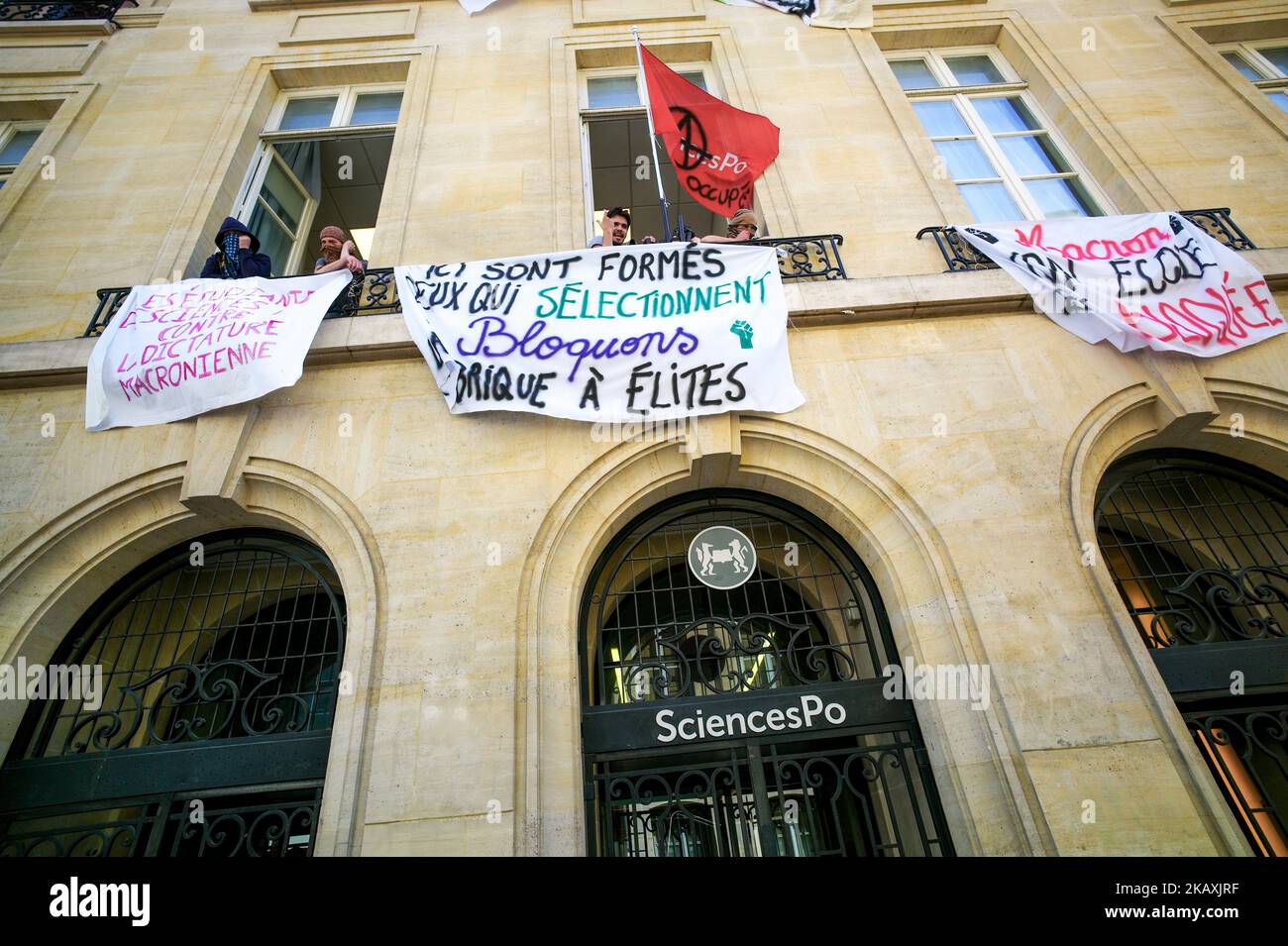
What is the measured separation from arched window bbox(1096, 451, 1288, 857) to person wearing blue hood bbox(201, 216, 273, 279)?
7.51 meters

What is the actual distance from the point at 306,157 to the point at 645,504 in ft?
21.9

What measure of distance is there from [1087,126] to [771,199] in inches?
147

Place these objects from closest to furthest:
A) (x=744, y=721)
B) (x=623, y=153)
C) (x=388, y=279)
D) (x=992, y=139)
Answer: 1. (x=744, y=721)
2. (x=388, y=279)
3. (x=992, y=139)
4. (x=623, y=153)

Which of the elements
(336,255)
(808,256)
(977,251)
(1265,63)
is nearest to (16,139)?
(336,255)

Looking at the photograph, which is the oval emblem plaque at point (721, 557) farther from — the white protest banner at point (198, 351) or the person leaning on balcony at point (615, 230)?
the white protest banner at point (198, 351)

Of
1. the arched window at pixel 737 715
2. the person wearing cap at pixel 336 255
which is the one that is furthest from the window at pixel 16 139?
the arched window at pixel 737 715

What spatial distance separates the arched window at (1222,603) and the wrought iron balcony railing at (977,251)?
2.10 meters

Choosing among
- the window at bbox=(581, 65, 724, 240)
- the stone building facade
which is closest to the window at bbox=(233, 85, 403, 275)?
the stone building facade

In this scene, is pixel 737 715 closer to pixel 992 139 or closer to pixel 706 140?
pixel 706 140

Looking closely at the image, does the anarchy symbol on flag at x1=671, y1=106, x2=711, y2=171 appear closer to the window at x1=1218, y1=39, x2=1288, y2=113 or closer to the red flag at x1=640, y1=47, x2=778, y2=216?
the red flag at x1=640, y1=47, x2=778, y2=216

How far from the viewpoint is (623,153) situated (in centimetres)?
866

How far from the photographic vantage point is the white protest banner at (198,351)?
478cm
